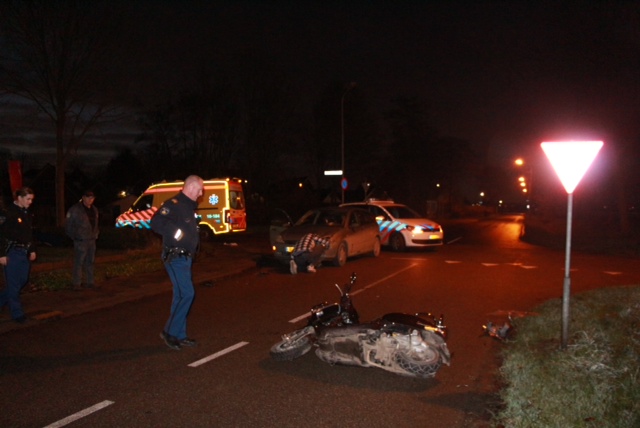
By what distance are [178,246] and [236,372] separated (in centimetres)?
Answer: 163

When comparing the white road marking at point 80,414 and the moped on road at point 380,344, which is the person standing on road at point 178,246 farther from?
the white road marking at point 80,414

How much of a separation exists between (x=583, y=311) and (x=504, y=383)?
11.1 ft

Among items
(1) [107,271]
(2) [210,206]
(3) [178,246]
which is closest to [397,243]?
(2) [210,206]

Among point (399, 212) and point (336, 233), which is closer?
point (336, 233)

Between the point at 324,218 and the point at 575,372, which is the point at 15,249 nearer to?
the point at 575,372

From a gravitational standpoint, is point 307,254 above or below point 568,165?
below

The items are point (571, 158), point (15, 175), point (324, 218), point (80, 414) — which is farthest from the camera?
point (324, 218)

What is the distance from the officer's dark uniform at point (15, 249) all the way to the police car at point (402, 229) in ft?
39.4

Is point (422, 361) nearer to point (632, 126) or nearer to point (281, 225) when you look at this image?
point (281, 225)

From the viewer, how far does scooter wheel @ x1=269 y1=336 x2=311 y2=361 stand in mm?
5926

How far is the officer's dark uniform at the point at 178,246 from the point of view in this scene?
6324mm

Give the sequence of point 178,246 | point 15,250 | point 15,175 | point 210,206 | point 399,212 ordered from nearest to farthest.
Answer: point 178,246 → point 15,250 → point 15,175 → point 399,212 → point 210,206

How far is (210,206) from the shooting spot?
834 inches

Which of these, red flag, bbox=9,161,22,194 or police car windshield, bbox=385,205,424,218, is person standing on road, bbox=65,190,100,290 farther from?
police car windshield, bbox=385,205,424,218
